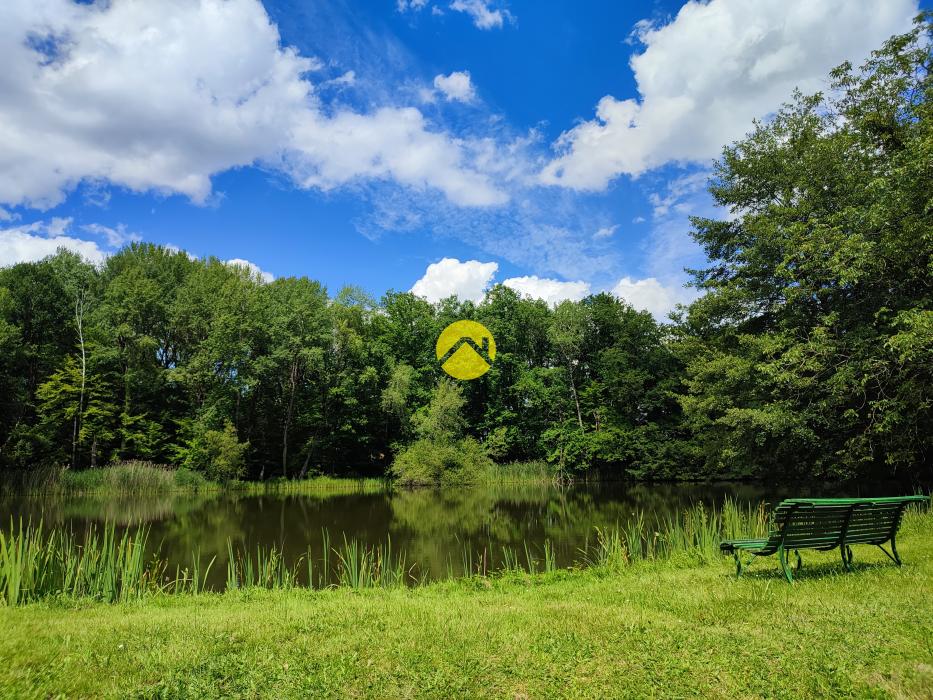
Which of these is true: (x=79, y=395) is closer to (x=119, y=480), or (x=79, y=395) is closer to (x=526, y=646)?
(x=119, y=480)

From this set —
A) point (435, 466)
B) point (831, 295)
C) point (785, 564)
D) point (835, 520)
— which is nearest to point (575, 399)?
point (435, 466)

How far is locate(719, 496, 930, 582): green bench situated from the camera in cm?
457

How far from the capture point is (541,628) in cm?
381

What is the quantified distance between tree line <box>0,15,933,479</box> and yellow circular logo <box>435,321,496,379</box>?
0.75 metres

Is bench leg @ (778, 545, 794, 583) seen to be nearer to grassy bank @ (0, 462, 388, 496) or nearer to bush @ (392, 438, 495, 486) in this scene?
grassy bank @ (0, 462, 388, 496)

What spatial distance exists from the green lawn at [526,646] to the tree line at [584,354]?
8397 mm

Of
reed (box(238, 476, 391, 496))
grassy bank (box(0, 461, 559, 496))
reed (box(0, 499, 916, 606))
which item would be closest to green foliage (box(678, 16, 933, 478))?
reed (box(0, 499, 916, 606))

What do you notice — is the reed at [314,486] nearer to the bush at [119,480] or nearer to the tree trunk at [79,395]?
the bush at [119,480]

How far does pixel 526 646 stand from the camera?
3.46 meters

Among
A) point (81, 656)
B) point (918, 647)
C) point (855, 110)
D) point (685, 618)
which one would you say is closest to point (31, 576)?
point (81, 656)

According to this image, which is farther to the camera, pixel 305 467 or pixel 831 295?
pixel 305 467

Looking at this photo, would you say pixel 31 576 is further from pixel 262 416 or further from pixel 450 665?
pixel 262 416

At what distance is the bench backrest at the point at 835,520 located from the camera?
4562 mm

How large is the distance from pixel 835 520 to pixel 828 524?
9cm
